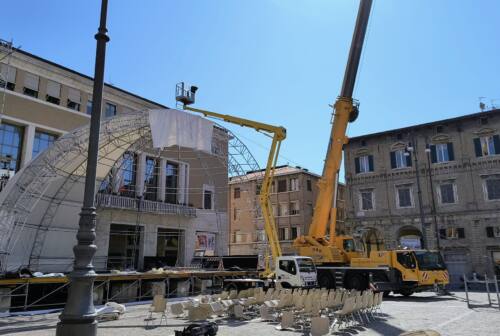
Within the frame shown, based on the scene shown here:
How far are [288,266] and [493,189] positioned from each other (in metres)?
21.1

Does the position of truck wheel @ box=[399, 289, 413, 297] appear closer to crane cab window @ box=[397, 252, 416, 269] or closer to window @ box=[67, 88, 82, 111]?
crane cab window @ box=[397, 252, 416, 269]

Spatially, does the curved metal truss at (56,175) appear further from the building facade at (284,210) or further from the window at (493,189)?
the building facade at (284,210)

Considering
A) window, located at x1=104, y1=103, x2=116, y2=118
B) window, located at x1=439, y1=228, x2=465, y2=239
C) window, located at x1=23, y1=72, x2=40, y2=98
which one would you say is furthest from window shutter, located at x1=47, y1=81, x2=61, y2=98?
window, located at x1=439, y1=228, x2=465, y2=239

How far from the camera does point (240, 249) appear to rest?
54.2 m

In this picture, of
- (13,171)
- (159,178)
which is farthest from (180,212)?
(13,171)

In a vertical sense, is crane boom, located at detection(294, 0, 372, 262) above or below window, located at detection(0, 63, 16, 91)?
below

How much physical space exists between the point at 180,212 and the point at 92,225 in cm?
2672

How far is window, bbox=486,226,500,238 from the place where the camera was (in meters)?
31.9

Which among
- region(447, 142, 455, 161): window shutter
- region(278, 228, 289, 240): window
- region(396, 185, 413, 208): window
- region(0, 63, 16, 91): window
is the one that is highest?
region(0, 63, 16, 91): window

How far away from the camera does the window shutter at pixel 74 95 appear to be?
2890cm

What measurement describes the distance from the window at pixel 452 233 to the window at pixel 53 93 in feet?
101

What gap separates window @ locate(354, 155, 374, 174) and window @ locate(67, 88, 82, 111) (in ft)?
81.7

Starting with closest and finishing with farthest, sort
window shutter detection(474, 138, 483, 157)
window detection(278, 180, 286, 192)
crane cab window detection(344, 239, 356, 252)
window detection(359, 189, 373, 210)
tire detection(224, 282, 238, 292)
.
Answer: tire detection(224, 282, 238, 292) → crane cab window detection(344, 239, 356, 252) → window shutter detection(474, 138, 483, 157) → window detection(359, 189, 373, 210) → window detection(278, 180, 286, 192)

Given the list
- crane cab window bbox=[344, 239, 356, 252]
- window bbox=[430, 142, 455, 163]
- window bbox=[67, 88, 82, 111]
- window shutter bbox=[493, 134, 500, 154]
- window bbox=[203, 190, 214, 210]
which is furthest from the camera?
window bbox=[203, 190, 214, 210]
